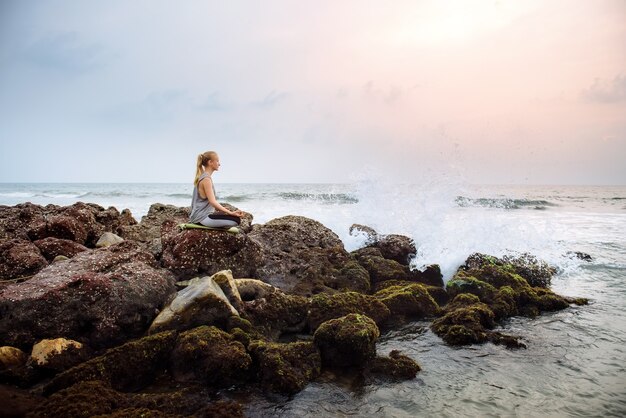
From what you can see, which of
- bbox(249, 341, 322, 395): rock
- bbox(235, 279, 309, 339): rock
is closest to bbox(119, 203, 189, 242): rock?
bbox(235, 279, 309, 339): rock

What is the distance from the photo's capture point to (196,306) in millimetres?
5391

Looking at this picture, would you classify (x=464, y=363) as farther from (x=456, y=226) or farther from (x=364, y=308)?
(x=456, y=226)

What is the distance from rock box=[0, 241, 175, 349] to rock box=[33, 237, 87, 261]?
178 centimetres

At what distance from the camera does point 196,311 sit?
17.7 feet

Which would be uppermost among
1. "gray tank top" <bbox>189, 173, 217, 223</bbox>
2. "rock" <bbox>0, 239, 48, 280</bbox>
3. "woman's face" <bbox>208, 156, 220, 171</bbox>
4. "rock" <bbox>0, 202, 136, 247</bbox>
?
"woman's face" <bbox>208, 156, 220, 171</bbox>

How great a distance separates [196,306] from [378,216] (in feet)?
31.6

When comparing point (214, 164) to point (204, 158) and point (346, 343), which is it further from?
point (346, 343)

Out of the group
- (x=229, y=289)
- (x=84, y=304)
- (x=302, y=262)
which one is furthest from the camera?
(x=302, y=262)

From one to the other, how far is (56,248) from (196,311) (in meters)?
3.99

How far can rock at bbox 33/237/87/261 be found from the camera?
7.45 meters

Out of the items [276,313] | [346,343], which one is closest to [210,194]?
[276,313]

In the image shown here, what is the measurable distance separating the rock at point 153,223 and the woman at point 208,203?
2210 mm

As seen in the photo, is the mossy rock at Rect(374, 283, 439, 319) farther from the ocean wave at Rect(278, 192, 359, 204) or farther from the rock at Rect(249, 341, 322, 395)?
the ocean wave at Rect(278, 192, 359, 204)

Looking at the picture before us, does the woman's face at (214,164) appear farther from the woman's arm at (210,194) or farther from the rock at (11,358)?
the rock at (11,358)
